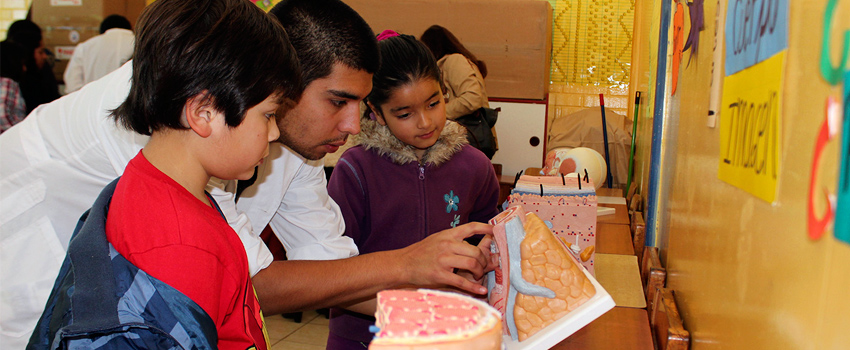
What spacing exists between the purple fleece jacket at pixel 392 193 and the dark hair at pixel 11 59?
3467mm

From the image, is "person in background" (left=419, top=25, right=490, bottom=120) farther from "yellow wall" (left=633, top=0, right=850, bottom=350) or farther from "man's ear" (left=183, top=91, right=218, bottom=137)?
"man's ear" (left=183, top=91, right=218, bottom=137)

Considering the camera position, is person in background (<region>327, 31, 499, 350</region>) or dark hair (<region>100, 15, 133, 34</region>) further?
dark hair (<region>100, 15, 133, 34</region>)

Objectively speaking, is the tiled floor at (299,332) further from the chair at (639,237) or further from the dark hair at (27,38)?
the dark hair at (27,38)

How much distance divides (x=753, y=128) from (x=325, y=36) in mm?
842

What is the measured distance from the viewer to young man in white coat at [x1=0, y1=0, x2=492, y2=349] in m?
1.03

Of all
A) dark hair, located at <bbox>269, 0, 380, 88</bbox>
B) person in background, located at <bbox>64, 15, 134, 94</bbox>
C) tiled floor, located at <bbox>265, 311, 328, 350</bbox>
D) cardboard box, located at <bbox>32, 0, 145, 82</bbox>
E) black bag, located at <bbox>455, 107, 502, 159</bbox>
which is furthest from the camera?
cardboard box, located at <bbox>32, 0, 145, 82</bbox>

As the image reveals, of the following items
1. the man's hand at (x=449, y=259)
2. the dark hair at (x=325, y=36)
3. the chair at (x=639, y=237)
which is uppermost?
the dark hair at (x=325, y=36)

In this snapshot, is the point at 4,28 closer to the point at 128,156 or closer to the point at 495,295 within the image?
the point at 128,156

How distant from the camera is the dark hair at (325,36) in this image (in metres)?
1.23

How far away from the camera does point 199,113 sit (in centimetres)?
83

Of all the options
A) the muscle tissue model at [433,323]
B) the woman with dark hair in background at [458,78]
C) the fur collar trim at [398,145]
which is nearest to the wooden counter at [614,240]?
the fur collar trim at [398,145]

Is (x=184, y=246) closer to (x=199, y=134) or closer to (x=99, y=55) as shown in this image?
(x=199, y=134)

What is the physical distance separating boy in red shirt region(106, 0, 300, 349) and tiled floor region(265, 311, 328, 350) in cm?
215

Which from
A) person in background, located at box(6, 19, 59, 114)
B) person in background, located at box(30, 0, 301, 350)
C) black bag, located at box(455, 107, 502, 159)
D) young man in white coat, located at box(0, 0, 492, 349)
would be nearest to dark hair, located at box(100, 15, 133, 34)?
person in background, located at box(6, 19, 59, 114)
